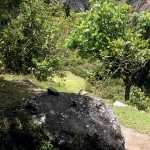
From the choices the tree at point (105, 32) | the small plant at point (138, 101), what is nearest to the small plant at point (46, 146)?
the tree at point (105, 32)

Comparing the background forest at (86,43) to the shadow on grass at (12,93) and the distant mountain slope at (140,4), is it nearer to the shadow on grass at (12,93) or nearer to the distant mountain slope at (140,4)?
the shadow on grass at (12,93)

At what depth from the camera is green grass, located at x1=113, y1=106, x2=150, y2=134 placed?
1155 centimetres

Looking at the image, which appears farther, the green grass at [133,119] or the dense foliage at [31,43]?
the dense foliage at [31,43]

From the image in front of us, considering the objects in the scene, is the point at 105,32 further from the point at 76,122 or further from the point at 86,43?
the point at 76,122

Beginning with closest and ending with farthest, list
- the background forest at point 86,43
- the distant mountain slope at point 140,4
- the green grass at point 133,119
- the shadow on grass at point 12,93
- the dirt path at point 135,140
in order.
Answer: the dirt path at point 135,140
the shadow on grass at point 12,93
the green grass at point 133,119
the background forest at point 86,43
the distant mountain slope at point 140,4

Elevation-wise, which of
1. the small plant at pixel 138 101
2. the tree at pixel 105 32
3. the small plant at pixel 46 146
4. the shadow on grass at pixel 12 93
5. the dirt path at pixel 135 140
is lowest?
the small plant at pixel 138 101

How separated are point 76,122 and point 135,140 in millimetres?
3607

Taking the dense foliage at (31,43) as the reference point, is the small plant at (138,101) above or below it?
below

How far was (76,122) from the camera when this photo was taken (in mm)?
7094

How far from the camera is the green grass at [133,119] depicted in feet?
37.9

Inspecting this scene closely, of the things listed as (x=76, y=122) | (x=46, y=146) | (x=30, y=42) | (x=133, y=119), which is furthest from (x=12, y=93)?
(x=30, y=42)

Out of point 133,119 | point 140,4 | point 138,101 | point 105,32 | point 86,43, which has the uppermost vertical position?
point 140,4

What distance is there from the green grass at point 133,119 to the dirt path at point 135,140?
1.72ft

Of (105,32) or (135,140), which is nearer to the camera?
(135,140)
